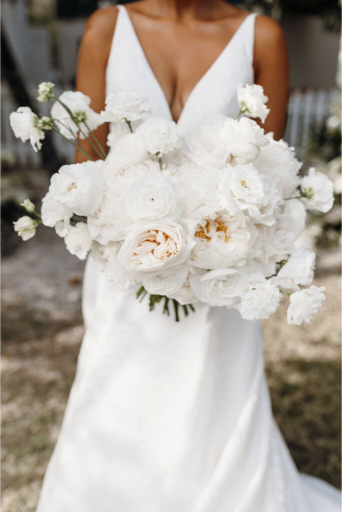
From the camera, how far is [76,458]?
206 centimetres

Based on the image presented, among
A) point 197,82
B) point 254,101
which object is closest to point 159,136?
point 254,101

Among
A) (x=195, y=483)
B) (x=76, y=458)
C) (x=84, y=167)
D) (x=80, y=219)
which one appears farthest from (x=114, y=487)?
(x=84, y=167)

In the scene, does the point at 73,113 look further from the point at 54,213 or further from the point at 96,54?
the point at 96,54

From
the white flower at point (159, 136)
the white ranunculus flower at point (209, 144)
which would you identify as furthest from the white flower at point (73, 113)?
the white ranunculus flower at point (209, 144)

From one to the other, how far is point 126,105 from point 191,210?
396mm

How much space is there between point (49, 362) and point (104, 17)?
2669mm

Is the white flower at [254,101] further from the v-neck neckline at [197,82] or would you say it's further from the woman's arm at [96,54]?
the woman's arm at [96,54]

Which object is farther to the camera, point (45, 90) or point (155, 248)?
point (45, 90)

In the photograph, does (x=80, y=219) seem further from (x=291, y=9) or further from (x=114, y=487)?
(x=291, y=9)

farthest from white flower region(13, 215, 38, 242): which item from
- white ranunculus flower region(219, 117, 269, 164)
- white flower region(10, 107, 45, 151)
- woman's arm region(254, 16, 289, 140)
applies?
woman's arm region(254, 16, 289, 140)

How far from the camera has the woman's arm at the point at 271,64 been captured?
1932 millimetres

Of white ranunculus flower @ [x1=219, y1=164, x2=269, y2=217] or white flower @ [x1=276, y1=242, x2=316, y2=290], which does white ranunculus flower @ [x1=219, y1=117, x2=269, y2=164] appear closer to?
white ranunculus flower @ [x1=219, y1=164, x2=269, y2=217]

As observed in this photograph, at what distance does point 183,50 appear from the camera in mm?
1943

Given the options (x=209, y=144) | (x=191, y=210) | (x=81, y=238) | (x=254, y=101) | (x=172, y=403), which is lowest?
(x=172, y=403)
